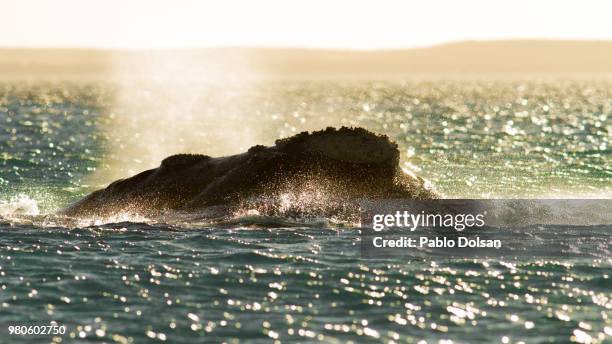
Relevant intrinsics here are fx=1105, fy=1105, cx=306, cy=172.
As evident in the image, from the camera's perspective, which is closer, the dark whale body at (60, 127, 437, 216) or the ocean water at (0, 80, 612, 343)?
the ocean water at (0, 80, 612, 343)

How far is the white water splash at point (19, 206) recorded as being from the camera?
3109 cm

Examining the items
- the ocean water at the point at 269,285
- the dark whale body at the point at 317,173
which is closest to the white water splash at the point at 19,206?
the ocean water at the point at 269,285

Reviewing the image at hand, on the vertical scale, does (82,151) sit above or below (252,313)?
below

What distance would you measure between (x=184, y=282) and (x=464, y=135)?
5543 cm

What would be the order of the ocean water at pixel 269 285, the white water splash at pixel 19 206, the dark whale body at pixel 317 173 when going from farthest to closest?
the white water splash at pixel 19 206 < the dark whale body at pixel 317 173 < the ocean water at pixel 269 285

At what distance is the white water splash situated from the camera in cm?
3109

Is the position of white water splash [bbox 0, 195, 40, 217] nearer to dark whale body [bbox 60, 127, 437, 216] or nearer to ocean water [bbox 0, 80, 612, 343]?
ocean water [bbox 0, 80, 612, 343]

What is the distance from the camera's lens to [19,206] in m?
33.0

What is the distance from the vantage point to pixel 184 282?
20.3 m

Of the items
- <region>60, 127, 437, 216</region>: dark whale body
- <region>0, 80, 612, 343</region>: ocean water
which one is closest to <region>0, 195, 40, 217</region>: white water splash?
<region>0, 80, 612, 343</region>: ocean water

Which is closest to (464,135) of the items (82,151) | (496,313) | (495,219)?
(82,151)

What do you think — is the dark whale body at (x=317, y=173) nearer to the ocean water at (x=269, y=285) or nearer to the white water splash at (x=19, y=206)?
the ocean water at (x=269, y=285)

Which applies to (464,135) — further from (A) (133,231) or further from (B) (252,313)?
(B) (252,313)

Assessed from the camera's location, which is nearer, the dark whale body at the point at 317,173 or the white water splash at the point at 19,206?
the dark whale body at the point at 317,173
